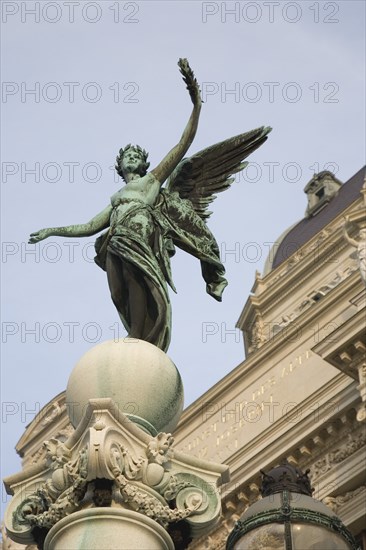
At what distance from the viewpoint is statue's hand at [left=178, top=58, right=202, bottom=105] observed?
10.4m

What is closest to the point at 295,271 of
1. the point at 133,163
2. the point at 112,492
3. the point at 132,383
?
the point at 133,163

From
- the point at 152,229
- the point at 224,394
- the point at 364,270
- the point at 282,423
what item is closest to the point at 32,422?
the point at 224,394

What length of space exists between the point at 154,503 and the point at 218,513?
0.42 m

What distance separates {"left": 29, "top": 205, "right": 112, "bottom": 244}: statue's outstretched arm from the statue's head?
0.34 metres

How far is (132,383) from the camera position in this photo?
8977 millimetres

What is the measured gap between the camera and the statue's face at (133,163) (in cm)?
1053

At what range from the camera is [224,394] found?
40.3m

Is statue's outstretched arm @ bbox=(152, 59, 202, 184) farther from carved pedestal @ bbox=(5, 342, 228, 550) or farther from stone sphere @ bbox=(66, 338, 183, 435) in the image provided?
carved pedestal @ bbox=(5, 342, 228, 550)

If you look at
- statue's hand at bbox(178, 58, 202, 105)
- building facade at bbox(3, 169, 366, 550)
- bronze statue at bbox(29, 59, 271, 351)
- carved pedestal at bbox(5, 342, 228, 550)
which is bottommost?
carved pedestal at bbox(5, 342, 228, 550)

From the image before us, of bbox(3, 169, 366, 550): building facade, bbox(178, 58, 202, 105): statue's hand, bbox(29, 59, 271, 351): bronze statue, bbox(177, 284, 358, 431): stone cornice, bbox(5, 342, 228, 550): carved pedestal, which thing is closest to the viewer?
bbox(5, 342, 228, 550): carved pedestal

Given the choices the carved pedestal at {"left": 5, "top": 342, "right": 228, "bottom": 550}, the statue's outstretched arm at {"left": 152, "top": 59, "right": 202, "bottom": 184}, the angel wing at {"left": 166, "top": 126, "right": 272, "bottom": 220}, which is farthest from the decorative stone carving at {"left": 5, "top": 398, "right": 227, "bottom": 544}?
the angel wing at {"left": 166, "top": 126, "right": 272, "bottom": 220}

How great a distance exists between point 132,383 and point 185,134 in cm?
216

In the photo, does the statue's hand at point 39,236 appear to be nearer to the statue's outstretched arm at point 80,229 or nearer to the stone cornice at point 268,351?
the statue's outstretched arm at point 80,229

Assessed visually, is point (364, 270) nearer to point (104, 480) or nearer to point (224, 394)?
point (224, 394)
